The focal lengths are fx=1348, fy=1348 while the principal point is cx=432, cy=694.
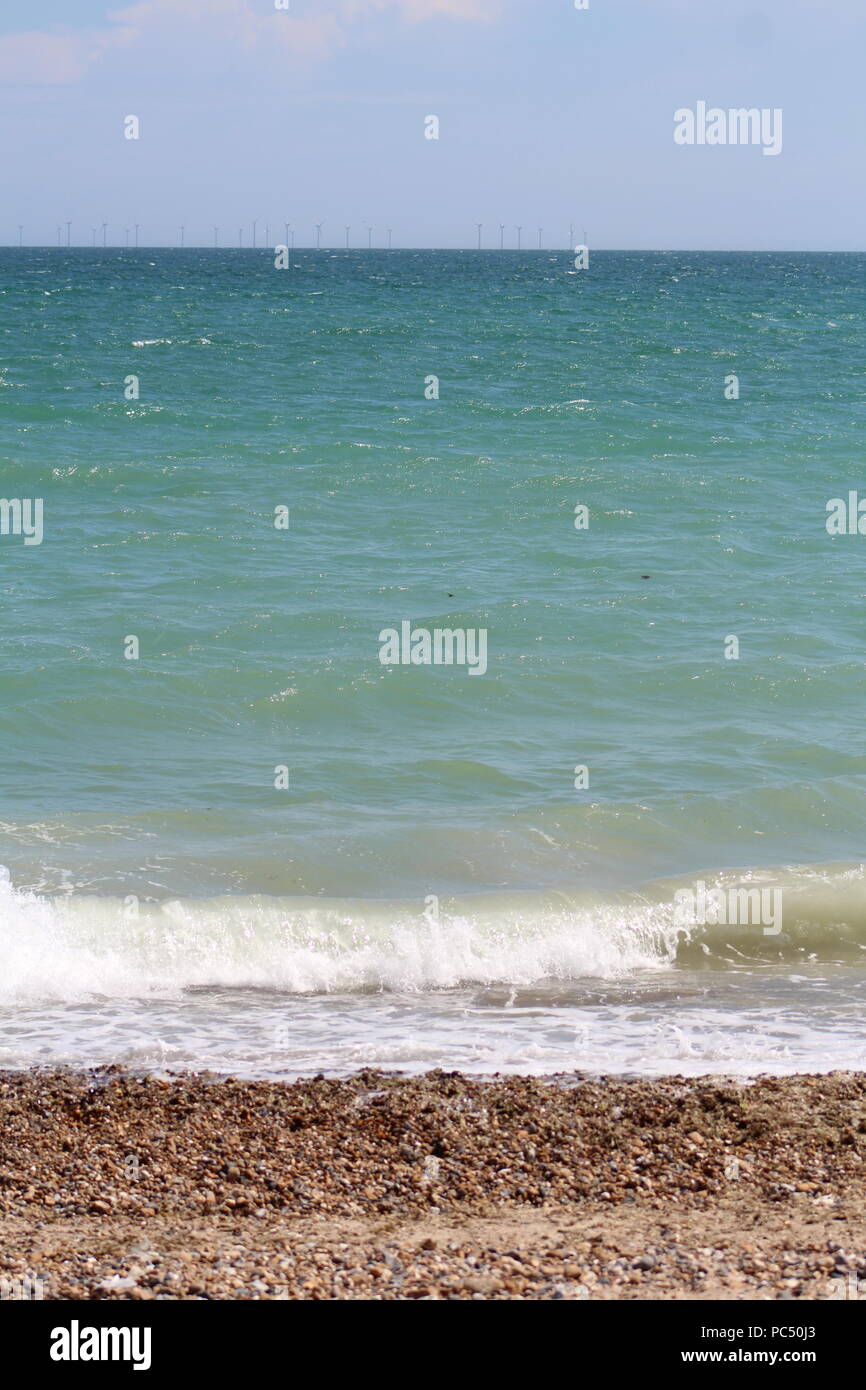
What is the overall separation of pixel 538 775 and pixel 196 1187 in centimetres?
598

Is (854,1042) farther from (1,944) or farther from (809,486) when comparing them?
(809,486)

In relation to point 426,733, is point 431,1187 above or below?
below

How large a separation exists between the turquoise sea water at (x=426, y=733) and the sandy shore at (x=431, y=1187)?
61cm

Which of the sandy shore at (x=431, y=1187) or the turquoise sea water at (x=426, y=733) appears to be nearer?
the sandy shore at (x=431, y=1187)

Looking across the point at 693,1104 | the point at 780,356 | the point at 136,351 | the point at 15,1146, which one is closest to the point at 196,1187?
the point at 15,1146

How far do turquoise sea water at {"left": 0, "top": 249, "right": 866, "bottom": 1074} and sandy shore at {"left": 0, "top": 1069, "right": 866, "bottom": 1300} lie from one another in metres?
0.61

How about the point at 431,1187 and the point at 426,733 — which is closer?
the point at 431,1187

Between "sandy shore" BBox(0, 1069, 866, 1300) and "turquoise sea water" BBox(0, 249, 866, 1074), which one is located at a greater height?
"turquoise sea water" BBox(0, 249, 866, 1074)

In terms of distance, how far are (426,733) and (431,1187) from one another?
6.67 meters

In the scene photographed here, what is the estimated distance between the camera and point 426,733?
468 inches

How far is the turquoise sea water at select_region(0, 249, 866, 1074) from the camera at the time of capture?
7812 mm

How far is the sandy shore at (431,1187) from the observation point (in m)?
4.64

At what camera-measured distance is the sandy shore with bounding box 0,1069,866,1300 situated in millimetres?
4644

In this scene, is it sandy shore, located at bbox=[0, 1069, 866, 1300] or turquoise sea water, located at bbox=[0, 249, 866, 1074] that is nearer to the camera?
sandy shore, located at bbox=[0, 1069, 866, 1300]
